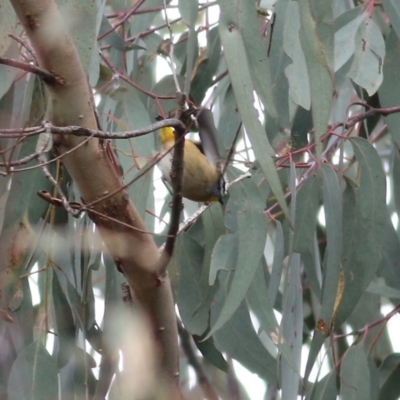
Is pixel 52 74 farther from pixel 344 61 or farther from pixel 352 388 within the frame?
pixel 352 388

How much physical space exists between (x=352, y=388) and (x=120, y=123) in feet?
2.24

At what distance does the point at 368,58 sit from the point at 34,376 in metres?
0.82

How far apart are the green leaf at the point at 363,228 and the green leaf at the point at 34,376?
525 millimetres

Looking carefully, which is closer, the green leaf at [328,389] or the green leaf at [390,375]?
the green leaf at [328,389]

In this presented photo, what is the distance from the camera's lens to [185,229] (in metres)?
1.35

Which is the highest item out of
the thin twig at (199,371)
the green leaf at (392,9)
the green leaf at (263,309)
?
the green leaf at (392,9)

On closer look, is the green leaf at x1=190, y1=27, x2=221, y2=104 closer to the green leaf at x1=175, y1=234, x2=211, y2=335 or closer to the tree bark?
the green leaf at x1=175, y1=234, x2=211, y2=335

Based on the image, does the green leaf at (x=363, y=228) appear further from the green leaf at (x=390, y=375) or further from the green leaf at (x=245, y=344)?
the green leaf at (x=390, y=375)

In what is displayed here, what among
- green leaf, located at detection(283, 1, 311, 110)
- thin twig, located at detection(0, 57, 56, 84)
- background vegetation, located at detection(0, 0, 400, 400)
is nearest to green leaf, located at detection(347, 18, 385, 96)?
background vegetation, located at detection(0, 0, 400, 400)

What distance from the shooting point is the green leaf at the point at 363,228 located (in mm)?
1304

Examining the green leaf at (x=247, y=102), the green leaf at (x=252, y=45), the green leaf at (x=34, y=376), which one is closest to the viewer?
the green leaf at (x=247, y=102)

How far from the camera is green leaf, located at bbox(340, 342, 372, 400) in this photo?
1.36 m

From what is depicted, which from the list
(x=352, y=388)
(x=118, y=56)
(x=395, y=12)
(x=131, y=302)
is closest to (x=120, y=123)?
(x=118, y=56)

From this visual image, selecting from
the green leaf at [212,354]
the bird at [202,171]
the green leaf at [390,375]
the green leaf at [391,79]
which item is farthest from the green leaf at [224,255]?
the green leaf at [390,375]
